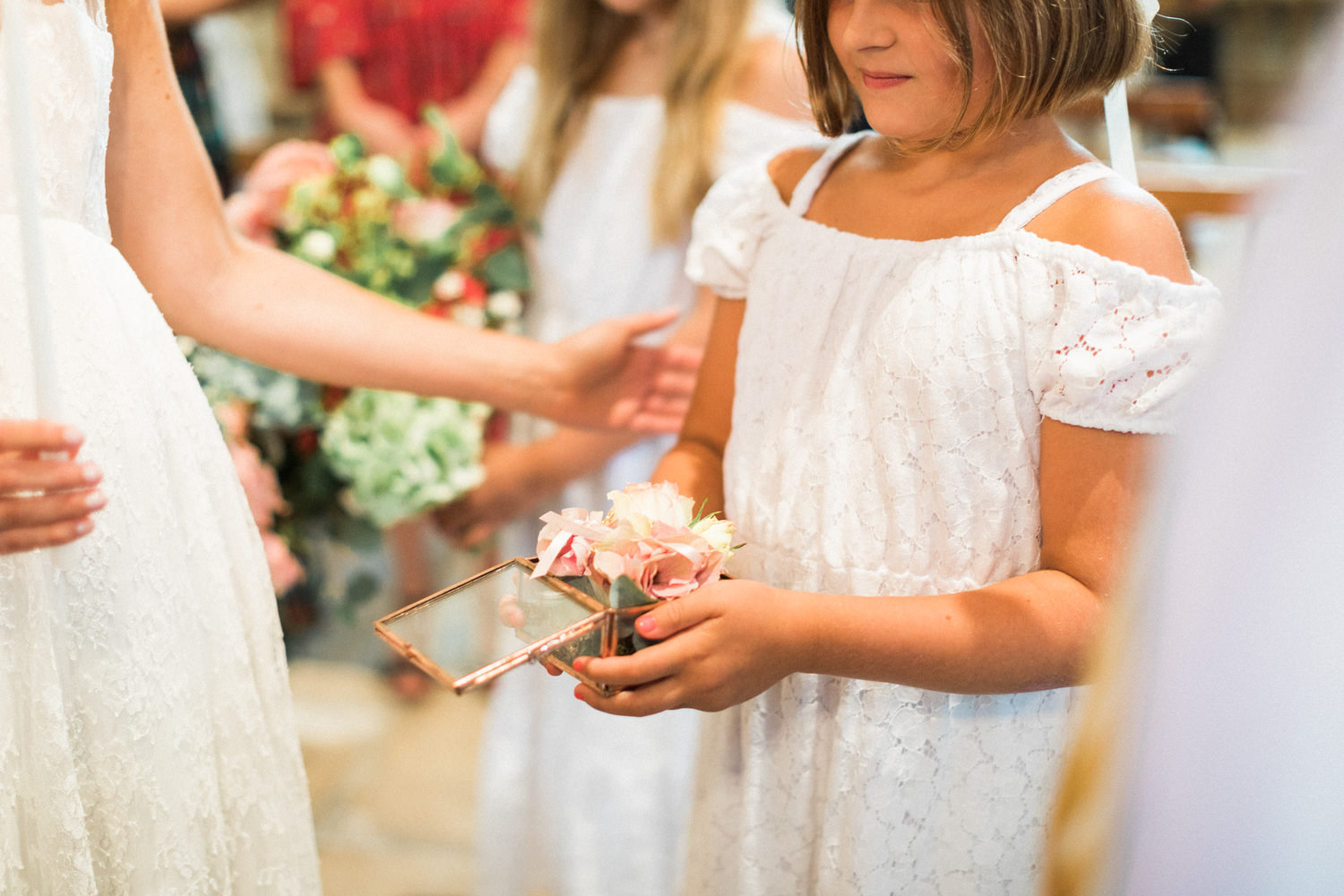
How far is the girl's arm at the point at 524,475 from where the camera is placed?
62.4 inches

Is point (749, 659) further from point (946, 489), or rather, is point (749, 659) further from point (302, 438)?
point (302, 438)

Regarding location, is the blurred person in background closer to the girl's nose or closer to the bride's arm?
the bride's arm

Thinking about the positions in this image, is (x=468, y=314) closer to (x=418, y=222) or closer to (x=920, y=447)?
(x=418, y=222)

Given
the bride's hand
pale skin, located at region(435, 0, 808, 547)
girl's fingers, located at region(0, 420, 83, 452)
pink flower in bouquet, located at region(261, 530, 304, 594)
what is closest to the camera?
girl's fingers, located at region(0, 420, 83, 452)

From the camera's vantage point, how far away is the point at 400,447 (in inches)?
59.8

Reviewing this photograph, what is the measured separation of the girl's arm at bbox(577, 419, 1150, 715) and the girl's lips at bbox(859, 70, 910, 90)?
28 cm

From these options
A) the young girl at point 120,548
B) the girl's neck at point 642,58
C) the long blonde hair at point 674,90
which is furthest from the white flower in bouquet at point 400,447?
the young girl at point 120,548

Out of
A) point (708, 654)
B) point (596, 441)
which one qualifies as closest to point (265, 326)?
point (708, 654)

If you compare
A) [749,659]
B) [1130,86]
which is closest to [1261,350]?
[749,659]

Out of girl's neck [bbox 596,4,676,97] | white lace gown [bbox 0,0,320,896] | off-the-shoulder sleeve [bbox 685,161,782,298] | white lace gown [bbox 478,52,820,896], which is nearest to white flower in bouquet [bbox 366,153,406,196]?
white lace gown [bbox 478,52,820,896]

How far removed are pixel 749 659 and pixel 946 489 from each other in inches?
8.8

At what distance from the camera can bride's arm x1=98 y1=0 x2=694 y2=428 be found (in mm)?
806

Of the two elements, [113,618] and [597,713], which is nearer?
[113,618]

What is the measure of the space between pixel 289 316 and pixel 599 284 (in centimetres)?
66
